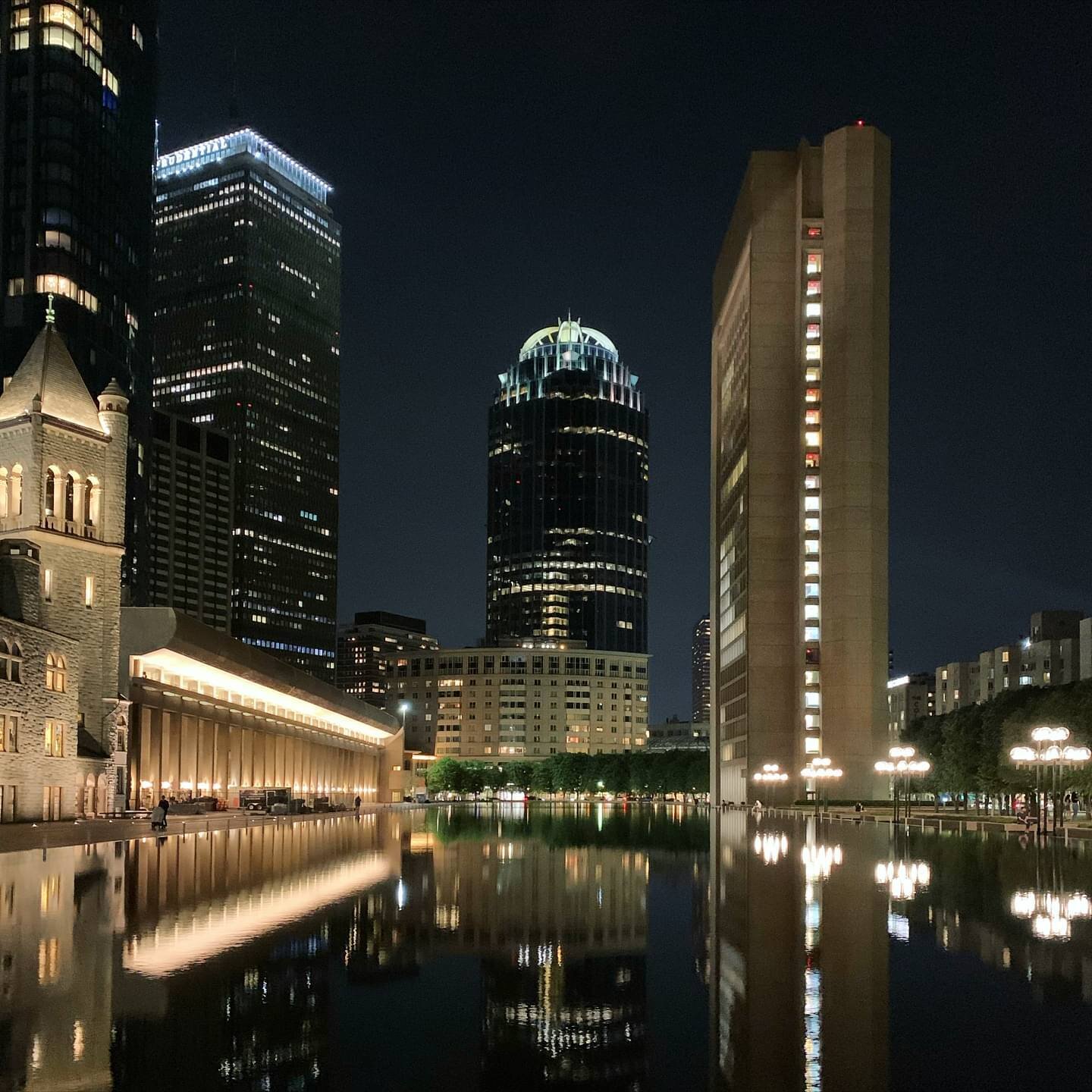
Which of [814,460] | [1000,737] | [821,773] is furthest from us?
[814,460]

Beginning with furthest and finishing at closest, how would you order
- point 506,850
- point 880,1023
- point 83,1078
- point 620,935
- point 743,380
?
1. point 743,380
2. point 506,850
3. point 620,935
4. point 880,1023
5. point 83,1078

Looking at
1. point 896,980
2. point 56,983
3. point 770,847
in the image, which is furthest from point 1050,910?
point 770,847

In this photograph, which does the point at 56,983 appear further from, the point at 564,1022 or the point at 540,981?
the point at 564,1022

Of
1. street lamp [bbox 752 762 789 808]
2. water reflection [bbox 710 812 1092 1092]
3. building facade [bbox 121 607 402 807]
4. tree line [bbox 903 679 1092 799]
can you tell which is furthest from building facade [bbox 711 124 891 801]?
water reflection [bbox 710 812 1092 1092]

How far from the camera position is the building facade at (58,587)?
58.7 m

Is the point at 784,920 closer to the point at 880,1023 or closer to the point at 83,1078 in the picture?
the point at 880,1023

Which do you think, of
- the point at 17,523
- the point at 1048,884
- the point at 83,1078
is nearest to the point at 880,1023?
the point at 83,1078

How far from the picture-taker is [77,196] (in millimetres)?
151000

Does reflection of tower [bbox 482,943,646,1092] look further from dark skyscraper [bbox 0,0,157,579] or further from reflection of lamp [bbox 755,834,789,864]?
dark skyscraper [bbox 0,0,157,579]

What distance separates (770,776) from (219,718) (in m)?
61.5

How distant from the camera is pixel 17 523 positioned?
207ft

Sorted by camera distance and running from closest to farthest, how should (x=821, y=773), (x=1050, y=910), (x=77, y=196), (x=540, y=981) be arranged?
1. (x=540, y=981)
2. (x=1050, y=910)
3. (x=821, y=773)
4. (x=77, y=196)

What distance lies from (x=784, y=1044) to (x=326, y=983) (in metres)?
5.38

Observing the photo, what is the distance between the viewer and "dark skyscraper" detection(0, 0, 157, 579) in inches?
5728
